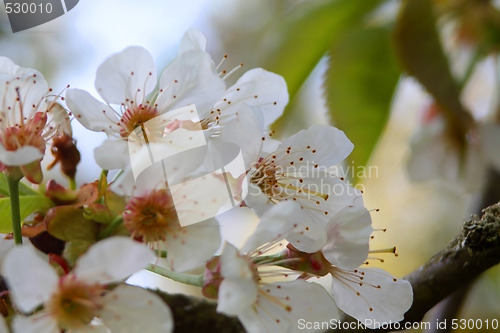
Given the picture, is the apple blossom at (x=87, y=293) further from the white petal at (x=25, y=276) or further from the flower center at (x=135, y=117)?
the flower center at (x=135, y=117)

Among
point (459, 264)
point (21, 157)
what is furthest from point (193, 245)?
point (459, 264)

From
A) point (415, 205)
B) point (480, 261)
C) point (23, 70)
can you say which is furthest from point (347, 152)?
point (415, 205)

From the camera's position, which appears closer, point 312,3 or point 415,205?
point 312,3

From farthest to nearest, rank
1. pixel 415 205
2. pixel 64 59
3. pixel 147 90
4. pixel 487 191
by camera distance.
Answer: pixel 415 205, pixel 64 59, pixel 487 191, pixel 147 90

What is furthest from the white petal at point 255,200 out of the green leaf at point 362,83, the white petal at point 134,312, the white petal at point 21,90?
the green leaf at point 362,83

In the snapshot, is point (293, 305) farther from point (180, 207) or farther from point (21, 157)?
point (21, 157)

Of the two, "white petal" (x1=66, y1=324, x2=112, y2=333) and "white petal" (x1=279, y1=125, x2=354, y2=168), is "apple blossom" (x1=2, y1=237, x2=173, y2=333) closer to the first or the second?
"white petal" (x1=66, y1=324, x2=112, y2=333)

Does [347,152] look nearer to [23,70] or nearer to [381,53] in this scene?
[23,70]
